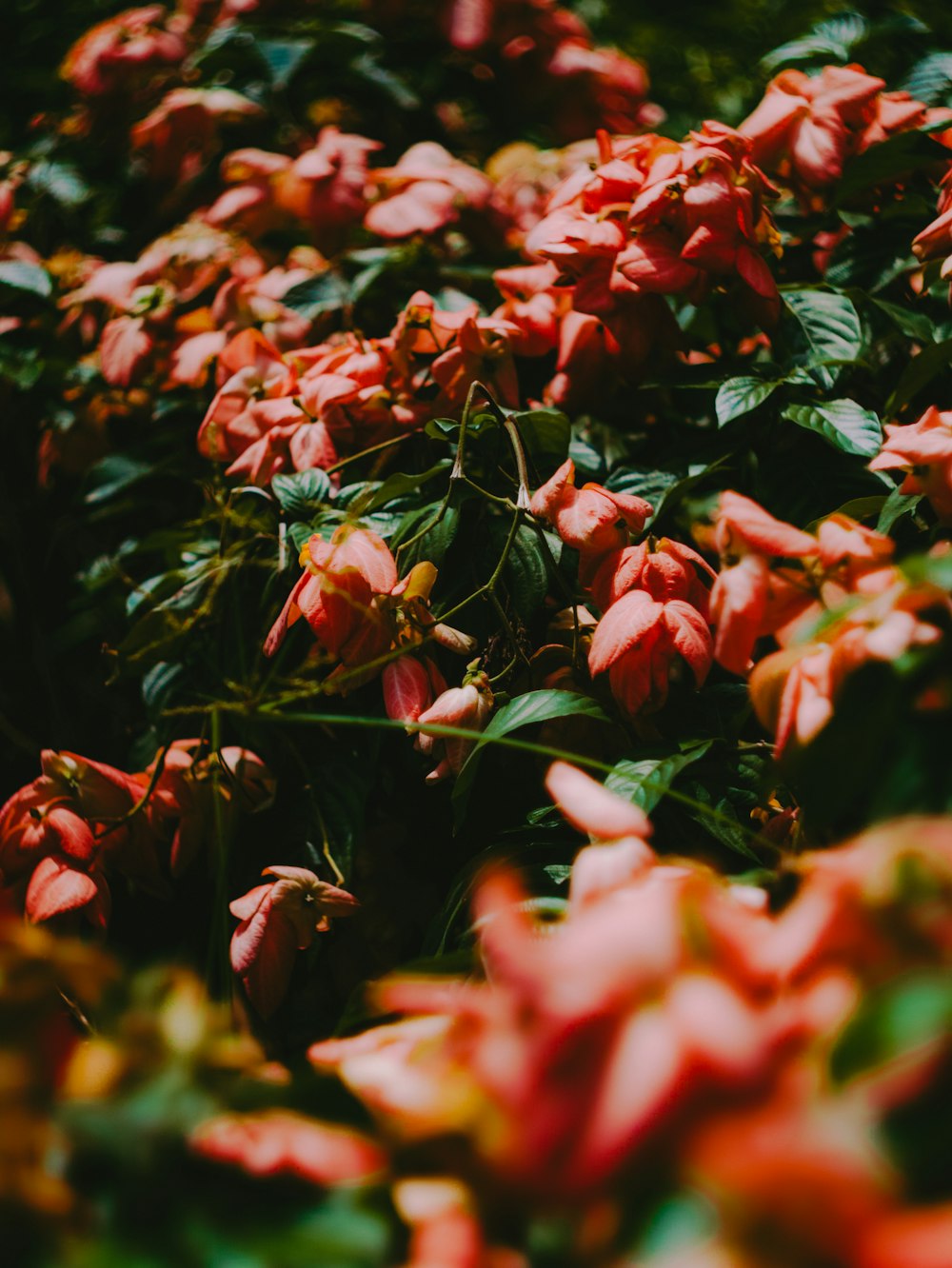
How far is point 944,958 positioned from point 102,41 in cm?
195

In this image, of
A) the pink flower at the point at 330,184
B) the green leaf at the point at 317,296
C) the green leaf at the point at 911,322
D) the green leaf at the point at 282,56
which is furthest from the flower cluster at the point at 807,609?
the green leaf at the point at 282,56

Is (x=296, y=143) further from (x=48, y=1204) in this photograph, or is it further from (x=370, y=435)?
(x=48, y=1204)

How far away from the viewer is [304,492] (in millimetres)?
882

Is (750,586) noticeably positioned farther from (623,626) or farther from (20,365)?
(20,365)

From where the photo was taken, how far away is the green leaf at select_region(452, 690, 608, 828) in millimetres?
682

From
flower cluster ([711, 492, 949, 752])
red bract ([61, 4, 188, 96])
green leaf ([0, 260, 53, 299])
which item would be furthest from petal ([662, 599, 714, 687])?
red bract ([61, 4, 188, 96])

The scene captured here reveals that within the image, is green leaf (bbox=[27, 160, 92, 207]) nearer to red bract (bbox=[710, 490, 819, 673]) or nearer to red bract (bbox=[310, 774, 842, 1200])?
red bract (bbox=[710, 490, 819, 673])

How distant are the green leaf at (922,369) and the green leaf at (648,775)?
369 mm

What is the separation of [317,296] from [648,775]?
0.82 m

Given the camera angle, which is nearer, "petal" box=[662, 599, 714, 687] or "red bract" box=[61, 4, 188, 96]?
"petal" box=[662, 599, 714, 687]

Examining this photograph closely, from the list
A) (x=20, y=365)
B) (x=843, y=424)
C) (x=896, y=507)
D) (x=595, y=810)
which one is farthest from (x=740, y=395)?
(x=20, y=365)

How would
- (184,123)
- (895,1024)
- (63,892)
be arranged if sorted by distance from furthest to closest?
(184,123) → (63,892) → (895,1024)

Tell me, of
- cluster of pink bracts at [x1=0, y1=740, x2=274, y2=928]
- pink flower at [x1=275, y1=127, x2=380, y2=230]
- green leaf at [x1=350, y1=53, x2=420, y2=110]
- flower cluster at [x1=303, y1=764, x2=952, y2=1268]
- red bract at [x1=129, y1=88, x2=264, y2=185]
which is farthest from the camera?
green leaf at [x1=350, y1=53, x2=420, y2=110]

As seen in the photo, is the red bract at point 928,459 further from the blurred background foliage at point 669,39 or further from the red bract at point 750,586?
the blurred background foliage at point 669,39
